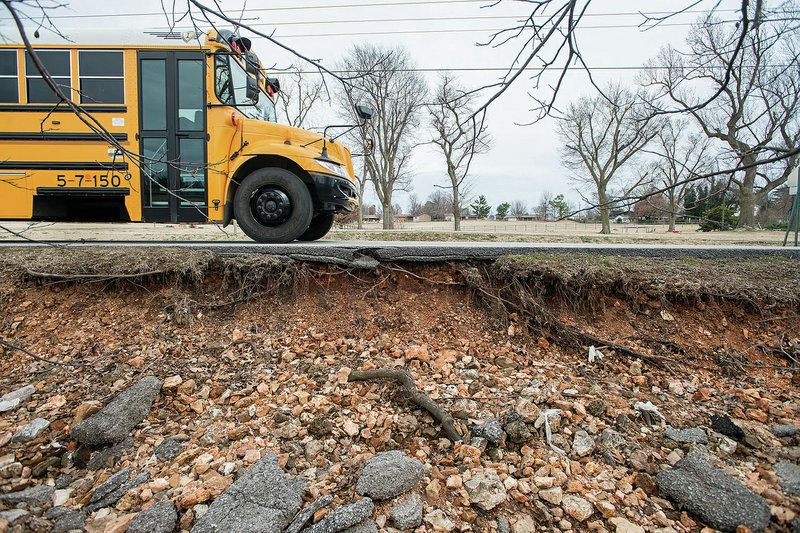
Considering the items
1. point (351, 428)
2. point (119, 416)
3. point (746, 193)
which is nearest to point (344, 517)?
point (351, 428)

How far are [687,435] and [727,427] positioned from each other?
0.29 metres

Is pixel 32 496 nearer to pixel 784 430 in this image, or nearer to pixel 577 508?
pixel 577 508

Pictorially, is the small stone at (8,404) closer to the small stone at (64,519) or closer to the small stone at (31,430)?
the small stone at (31,430)

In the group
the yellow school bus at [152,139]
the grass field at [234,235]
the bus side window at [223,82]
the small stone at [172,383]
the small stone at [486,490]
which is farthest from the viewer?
the grass field at [234,235]

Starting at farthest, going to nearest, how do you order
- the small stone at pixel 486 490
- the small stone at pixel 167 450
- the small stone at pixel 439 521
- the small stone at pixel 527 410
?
the small stone at pixel 527 410, the small stone at pixel 167 450, the small stone at pixel 486 490, the small stone at pixel 439 521

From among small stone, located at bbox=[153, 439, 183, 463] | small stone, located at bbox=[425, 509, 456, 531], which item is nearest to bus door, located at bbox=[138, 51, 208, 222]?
small stone, located at bbox=[153, 439, 183, 463]

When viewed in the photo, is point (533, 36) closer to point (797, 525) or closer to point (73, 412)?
point (797, 525)

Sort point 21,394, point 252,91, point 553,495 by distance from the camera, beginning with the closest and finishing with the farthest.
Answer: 1. point 553,495
2. point 21,394
3. point 252,91

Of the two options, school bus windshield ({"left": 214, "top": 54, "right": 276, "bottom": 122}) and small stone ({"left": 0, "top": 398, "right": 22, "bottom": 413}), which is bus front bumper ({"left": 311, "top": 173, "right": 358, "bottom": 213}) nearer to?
school bus windshield ({"left": 214, "top": 54, "right": 276, "bottom": 122})

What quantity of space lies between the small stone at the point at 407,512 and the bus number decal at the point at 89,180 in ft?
18.4

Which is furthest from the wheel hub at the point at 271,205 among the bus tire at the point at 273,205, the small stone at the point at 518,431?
the small stone at the point at 518,431

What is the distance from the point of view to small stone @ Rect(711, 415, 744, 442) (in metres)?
2.71

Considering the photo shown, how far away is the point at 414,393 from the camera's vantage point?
3.07 m

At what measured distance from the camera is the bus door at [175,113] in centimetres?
551
